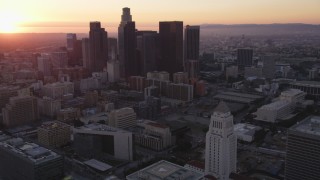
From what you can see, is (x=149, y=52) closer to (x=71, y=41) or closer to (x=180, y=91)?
(x=180, y=91)

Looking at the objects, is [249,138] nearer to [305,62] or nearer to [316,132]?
[316,132]

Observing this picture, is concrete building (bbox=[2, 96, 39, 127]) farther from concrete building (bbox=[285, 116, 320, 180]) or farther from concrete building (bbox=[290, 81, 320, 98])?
concrete building (bbox=[290, 81, 320, 98])

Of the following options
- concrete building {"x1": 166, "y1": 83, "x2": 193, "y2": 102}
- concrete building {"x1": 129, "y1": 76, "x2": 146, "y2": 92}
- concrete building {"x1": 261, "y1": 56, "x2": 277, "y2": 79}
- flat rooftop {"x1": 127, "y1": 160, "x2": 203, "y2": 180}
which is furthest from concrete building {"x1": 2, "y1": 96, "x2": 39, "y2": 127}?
concrete building {"x1": 261, "y1": 56, "x2": 277, "y2": 79}

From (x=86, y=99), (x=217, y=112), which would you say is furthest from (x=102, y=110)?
(x=217, y=112)

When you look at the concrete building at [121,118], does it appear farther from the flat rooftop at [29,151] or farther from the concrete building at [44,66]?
the concrete building at [44,66]

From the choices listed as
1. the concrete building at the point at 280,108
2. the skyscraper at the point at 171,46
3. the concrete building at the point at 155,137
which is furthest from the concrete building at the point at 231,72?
the concrete building at the point at 155,137
